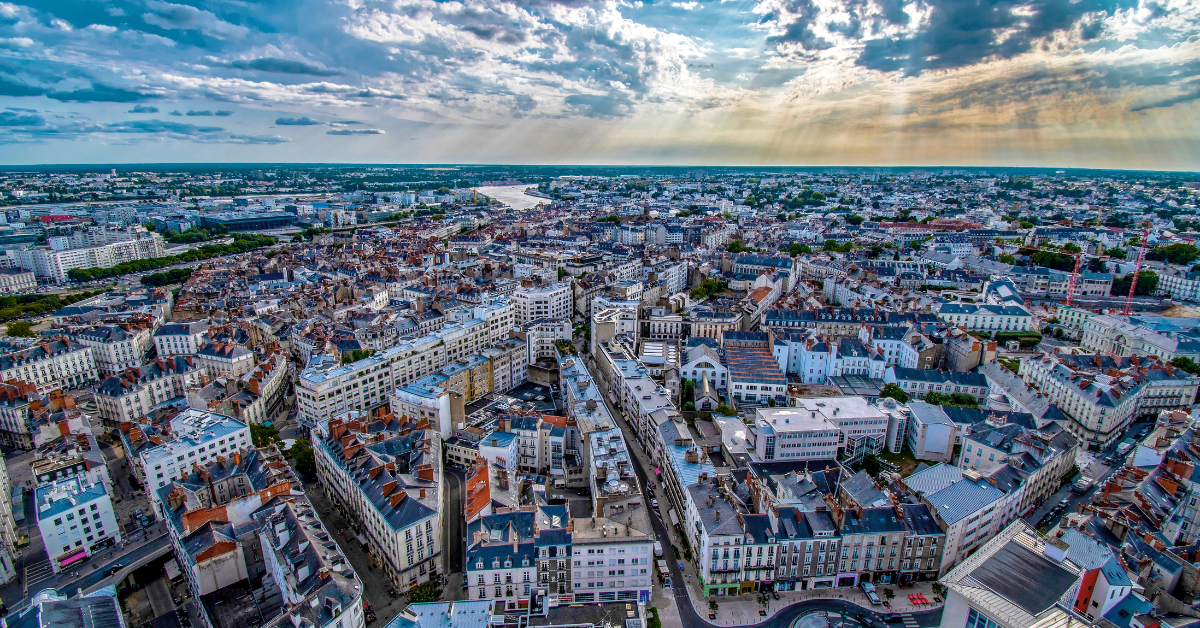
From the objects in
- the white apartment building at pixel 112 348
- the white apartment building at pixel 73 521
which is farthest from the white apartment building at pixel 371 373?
the white apartment building at pixel 112 348

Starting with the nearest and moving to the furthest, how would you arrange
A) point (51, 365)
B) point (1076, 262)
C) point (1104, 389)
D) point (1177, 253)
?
point (1104, 389) → point (51, 365) → point (1076, 262) → point (1177, 253)

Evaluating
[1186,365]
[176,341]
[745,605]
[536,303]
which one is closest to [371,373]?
[536,303]

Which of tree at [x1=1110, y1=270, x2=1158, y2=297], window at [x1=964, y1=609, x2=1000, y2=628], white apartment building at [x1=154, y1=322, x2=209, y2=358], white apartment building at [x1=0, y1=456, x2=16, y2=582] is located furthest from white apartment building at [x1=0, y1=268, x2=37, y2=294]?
tree at [x1=1110, y1=270, x2=1158, y2=297]

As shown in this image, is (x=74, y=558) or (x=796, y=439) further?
(x=796, y=439)

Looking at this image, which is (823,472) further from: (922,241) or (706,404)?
(922,241)

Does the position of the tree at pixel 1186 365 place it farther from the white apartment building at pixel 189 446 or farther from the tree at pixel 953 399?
the white apartment building at pixel 189 446

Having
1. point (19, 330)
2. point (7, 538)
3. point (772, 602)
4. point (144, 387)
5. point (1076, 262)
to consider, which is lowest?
point (772, 602)

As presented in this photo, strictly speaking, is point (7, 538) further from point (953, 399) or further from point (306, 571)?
point (953, 399)
